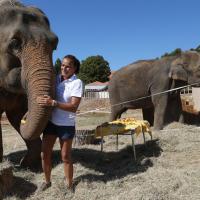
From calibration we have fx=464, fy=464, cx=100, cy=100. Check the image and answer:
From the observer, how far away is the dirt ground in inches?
241

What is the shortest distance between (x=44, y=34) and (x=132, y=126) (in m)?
2.74

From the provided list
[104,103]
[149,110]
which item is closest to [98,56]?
[104,103]

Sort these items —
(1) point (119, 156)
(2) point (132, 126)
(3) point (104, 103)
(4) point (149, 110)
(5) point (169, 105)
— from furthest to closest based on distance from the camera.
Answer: (3) point (104, 103) → (4) point (149, 110) → (5) point (169, 105) → (1) point (119, 156) → (2) point (132, 126)

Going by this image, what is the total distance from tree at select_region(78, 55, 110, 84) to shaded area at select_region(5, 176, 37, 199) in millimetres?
69651

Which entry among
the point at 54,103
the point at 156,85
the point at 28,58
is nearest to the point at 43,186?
the point at 54,103

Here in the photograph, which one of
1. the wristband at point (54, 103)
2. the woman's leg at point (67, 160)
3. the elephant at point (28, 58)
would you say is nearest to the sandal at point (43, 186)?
the woman's leg at point (67, 160)

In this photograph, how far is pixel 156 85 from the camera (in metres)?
13.8

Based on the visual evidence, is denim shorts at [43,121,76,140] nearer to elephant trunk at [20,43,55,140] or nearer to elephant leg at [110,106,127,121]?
elephant trunk at [20,43,55,140]

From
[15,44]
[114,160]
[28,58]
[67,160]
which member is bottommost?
[114,160]

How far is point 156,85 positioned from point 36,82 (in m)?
8.17

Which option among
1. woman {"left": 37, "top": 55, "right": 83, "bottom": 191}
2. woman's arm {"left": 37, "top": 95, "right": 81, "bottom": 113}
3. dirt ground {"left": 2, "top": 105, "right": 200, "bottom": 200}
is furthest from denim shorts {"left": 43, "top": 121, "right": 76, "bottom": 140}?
dirt ground {"left": 2, "top": 105, "right": 200, "bottom": 200}

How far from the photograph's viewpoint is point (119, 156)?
29.9 feet

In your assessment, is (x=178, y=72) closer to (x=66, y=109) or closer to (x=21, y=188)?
(x=66, y=109)

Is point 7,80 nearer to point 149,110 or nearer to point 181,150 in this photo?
point 181,150
